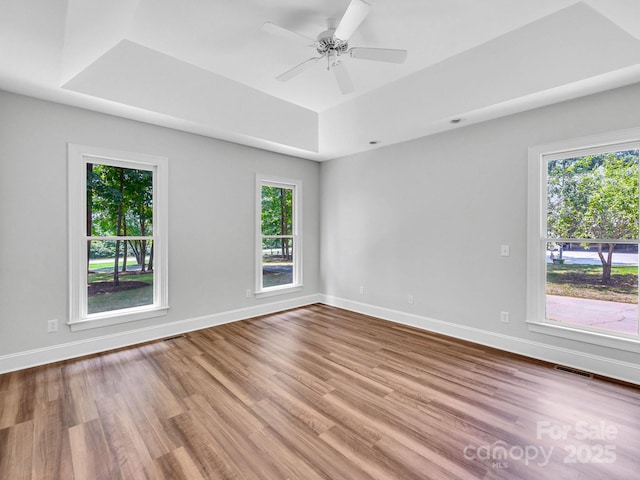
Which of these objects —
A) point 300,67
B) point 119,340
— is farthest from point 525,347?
point 119,340

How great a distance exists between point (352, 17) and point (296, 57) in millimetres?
1179

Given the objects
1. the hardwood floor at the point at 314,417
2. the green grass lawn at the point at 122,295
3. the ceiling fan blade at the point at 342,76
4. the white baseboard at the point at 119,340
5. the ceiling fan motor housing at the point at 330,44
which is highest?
the ceiling fan motor housing at the point at 330,44

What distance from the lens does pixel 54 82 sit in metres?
2.69

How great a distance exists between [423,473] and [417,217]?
309cm

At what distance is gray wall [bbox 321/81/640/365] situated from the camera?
121 inches

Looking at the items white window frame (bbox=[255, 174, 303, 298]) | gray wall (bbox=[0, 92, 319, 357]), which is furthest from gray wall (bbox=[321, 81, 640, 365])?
gray wall (bbox=[0, 92, 319, 357])

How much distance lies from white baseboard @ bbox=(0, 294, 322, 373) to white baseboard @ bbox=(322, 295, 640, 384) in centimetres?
195

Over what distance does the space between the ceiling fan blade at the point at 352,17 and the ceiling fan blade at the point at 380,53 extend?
0.58 ft

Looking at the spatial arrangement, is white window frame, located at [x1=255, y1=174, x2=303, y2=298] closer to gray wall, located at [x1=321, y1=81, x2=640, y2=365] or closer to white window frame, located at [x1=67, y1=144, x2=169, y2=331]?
gray wall, located at [x1=321, y1=81, x2=640, y2=365]

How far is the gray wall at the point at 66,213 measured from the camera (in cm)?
288

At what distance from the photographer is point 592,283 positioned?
293 centimetres

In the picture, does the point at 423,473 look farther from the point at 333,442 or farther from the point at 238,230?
the point at 238,230

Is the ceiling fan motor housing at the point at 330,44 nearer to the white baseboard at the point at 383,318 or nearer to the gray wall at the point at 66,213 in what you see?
the gray wall at the point at 66,213

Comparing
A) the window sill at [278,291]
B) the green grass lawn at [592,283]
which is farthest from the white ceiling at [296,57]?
the window sill at [278,291]
